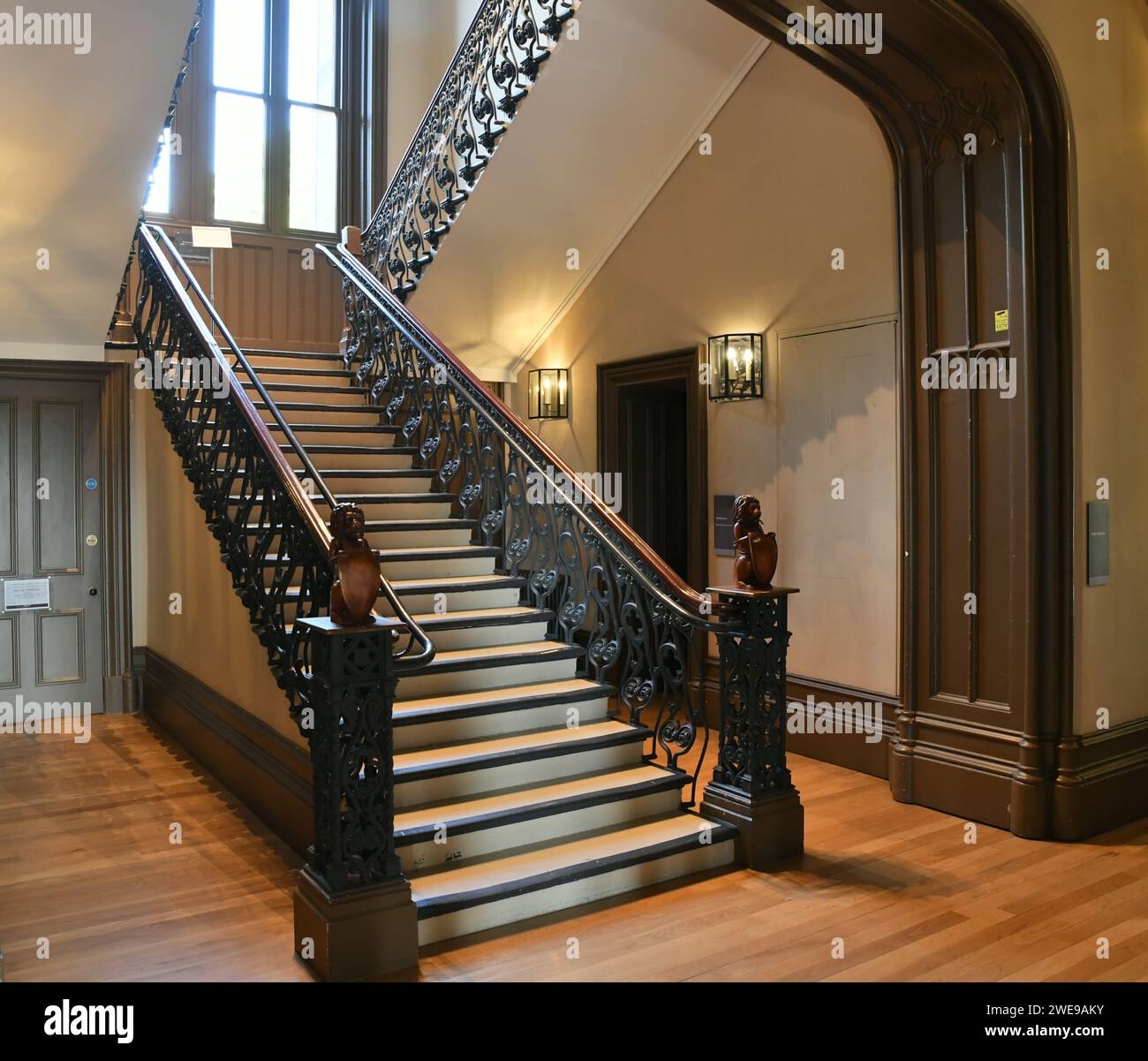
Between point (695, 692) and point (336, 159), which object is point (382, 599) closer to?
point (695, 692)

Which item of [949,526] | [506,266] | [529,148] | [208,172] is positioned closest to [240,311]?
[208,172]

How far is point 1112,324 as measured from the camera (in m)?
5.05

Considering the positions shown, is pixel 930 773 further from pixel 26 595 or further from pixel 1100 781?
pixel 26 595

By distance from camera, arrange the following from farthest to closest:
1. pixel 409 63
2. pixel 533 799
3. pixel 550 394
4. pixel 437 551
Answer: pixel 409 63
pixel 550 394
pixel 437 551
pixel 533 799

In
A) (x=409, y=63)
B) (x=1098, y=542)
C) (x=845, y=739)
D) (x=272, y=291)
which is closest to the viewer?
(x=1098, y=542)

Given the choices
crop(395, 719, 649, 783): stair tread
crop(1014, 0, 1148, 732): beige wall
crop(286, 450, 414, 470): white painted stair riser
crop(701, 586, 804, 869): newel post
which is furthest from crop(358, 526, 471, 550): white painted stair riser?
crop(1014, 0, 1148, 732): beige wall

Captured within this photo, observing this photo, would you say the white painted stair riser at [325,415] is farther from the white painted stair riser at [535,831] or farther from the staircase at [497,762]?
the white painted stair riser at [535,831]

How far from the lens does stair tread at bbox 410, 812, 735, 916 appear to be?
387 centimetres

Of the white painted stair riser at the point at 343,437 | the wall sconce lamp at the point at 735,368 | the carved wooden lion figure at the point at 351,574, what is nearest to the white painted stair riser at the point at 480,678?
the carved wooden lion figure at the point at 351,574

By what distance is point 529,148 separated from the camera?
652 centimetres

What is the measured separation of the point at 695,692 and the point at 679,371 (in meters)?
2.18

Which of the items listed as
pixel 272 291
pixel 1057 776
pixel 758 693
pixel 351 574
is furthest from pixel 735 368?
pixel 272 291

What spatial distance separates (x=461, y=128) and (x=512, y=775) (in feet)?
13.5

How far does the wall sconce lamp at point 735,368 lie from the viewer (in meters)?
6.54
